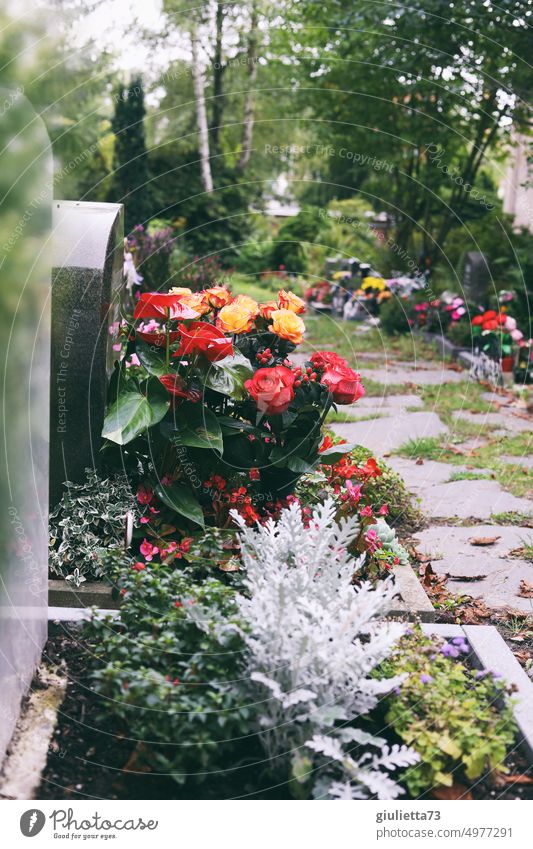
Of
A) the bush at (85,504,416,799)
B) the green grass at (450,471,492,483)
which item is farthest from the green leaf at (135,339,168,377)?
the green grass at (450,471,492,483)

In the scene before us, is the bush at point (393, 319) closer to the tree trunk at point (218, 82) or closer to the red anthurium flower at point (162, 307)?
the tree trunk at point (218, 82)

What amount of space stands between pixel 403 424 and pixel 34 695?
426 cm

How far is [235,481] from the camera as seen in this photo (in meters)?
3.33

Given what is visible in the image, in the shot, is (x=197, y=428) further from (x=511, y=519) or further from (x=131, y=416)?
(x=511, y=519)

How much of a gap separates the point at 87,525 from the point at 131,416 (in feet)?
1.33

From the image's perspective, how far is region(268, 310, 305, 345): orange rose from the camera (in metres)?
3.16

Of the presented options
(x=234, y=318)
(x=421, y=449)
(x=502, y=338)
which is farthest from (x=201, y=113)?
(x=234, y=318)

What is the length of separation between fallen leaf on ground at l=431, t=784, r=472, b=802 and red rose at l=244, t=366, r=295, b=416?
1.39m

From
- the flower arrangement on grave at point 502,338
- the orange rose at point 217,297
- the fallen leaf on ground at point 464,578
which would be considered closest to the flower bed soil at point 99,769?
the fallen leaf on ground at point 464,578

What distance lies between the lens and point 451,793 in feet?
6.97

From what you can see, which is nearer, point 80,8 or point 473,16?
point 473,16

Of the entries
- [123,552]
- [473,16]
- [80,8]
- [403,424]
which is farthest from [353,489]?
[80,8]
